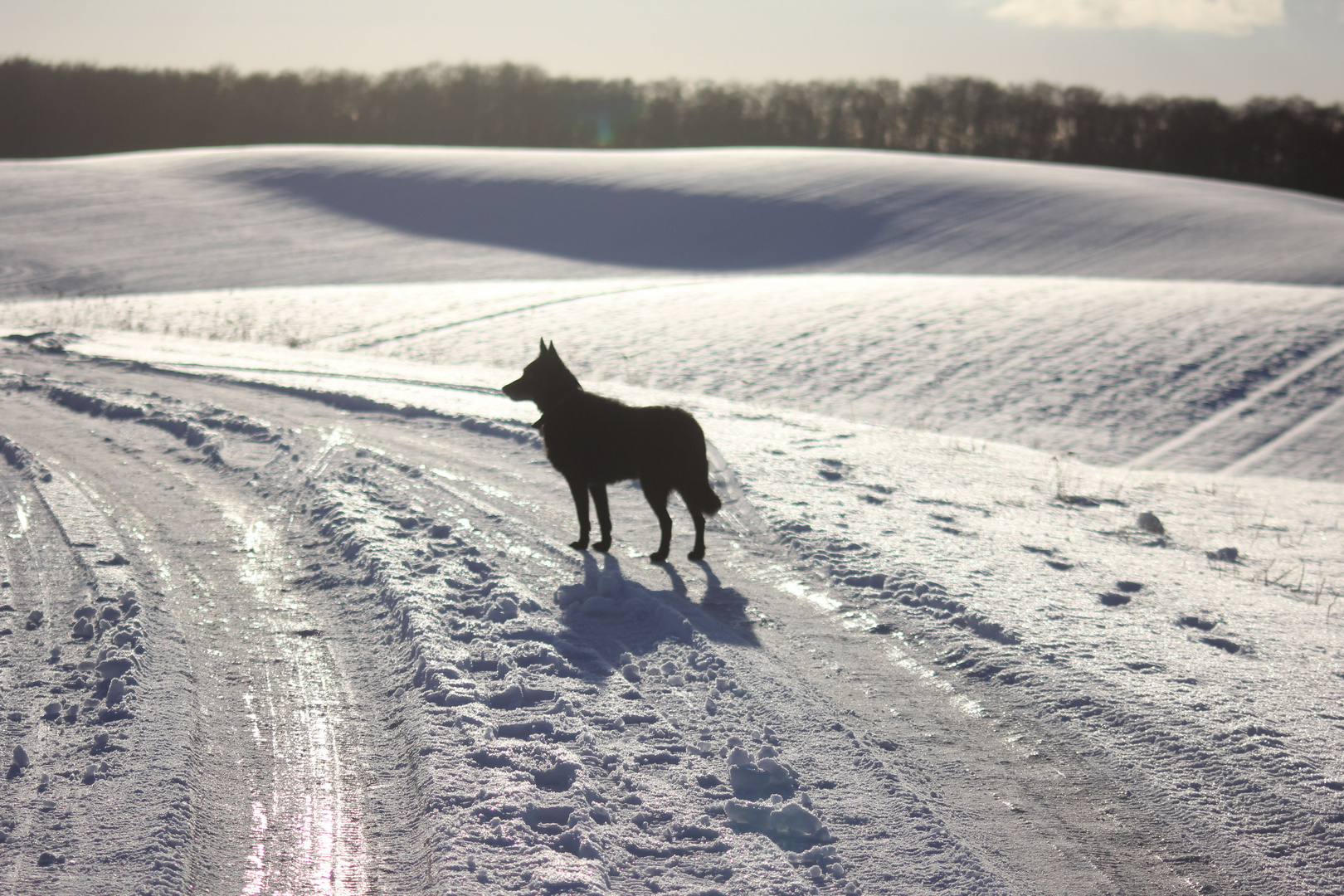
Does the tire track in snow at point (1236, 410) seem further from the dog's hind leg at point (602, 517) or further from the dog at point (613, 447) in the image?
the dog's hind leg at point (602, 517)

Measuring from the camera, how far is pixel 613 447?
5.75 meters

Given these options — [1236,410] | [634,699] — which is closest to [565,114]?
[1236,410]

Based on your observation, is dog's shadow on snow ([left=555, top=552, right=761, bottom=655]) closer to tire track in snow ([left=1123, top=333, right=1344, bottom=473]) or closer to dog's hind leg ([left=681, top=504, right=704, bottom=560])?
dog's hind leg ([left=681, top=504, right=704, bottom=560])

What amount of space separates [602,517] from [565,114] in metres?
73.5

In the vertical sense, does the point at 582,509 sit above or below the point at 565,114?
below

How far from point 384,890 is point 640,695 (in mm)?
1521

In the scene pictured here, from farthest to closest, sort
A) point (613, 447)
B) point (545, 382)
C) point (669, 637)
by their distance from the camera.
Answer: point (545, 382) < point (613, 447) < point (669, 637)

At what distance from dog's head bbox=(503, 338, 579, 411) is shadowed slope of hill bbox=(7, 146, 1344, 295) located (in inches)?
857

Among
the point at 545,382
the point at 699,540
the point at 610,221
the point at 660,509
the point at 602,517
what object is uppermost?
the point at 610,221

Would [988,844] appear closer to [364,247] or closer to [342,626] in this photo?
[342,626]

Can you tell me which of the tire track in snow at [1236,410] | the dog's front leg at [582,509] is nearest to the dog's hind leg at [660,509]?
the dog's front leg at [582,509]

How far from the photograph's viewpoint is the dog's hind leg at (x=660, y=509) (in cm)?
578

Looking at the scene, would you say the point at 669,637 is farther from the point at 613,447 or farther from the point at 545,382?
the point at 545,382

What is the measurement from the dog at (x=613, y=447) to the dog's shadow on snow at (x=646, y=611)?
17.8 inches
